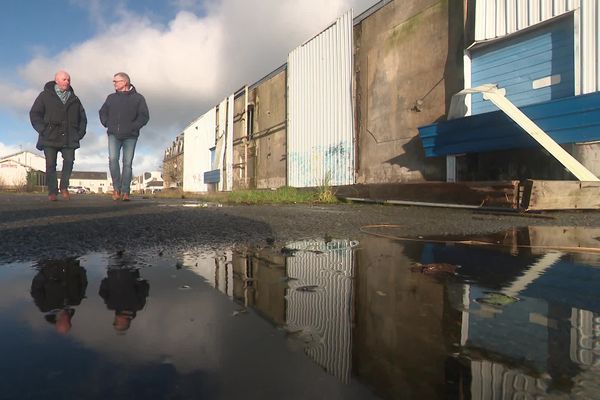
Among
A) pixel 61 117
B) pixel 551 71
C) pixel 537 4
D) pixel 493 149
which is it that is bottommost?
pixel 493 149

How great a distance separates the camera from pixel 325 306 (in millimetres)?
1186

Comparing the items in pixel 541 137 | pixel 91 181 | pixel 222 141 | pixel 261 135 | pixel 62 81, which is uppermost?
pixel 91 181

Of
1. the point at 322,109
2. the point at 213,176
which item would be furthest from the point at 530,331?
the point at 213,176

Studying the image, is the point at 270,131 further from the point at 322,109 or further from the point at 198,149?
the point at 198,149

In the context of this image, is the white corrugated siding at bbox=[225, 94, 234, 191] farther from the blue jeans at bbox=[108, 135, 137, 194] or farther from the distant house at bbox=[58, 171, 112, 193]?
the distant house at bbox=[58, 171, 112, 193]

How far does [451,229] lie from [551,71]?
5154 mm

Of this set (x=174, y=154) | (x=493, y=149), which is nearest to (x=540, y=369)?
(x=493, y=149)

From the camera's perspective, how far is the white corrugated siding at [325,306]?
33.0 inches

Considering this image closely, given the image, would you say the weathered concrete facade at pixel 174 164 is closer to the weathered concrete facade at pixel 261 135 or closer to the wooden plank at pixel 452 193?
the weathered concrete facade at pixel 261 135

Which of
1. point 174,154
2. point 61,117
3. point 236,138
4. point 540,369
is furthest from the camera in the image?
point 174,154

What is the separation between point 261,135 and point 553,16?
41.7 ft

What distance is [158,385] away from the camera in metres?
0.67

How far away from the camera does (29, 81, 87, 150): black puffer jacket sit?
19.7 feet

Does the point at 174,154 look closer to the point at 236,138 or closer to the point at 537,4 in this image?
the point at 236,138
